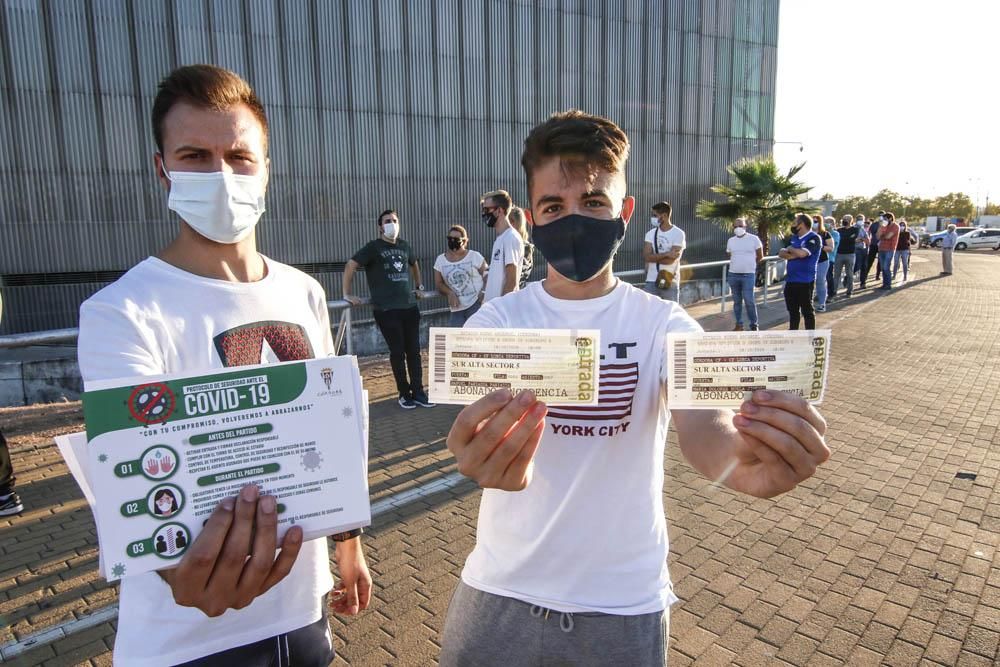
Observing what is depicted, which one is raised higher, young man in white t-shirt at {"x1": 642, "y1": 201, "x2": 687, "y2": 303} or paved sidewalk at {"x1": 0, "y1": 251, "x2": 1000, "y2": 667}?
young man in white t-shirt at {"x1": 642, "y1": 201, "x2": 687, "y2": 303}

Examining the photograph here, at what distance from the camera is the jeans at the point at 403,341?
7035 millimetres

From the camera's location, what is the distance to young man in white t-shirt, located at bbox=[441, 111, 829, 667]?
1.65 m

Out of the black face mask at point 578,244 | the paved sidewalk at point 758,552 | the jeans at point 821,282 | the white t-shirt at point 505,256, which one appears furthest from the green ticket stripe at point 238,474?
the jeans at point 821,282

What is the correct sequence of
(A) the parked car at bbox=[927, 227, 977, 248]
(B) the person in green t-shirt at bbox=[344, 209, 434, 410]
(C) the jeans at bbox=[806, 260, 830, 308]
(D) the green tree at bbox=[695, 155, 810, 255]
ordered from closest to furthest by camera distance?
(B) the person in green t-shirt at bbox=[344, 209, 434, 410]
(C) the jeans at bbox=[806, 260, 830, 308]
(D) the green tree at bbox=[695, 155, 810, 255]
(A) the parked car at bbox=[927, 227, 977, 248]

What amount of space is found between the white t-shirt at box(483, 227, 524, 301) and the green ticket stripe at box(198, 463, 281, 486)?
16.2 ft

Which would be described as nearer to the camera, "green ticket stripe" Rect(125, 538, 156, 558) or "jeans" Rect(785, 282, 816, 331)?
"green ticket stripe" Rect(125, 538, 156, 558)

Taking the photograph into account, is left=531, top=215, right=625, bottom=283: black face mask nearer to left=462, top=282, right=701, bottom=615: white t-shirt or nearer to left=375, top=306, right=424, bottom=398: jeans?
left=462, top=282, right=701, bottom=615: white t-shirt

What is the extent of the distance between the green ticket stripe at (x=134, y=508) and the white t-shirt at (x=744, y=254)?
33.8 ft

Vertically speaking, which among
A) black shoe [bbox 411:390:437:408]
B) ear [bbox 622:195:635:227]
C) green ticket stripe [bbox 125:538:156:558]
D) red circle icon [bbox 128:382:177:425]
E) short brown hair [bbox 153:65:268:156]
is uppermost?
short brown hair [bbox 153:65:268:156]

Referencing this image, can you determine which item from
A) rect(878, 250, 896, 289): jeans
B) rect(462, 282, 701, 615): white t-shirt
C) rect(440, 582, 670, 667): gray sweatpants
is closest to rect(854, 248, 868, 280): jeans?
rect(878, 250, 896, 289): jeans

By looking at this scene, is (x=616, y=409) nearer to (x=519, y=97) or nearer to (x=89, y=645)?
(x=89, y=645)

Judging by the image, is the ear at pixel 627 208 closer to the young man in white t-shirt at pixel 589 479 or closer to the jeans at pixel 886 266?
the young man in white t-shirt at pixel 589 479

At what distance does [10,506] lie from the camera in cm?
459

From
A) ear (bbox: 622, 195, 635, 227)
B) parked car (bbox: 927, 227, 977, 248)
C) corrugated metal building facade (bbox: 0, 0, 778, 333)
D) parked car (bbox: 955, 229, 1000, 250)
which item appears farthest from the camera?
parked car (bbox: 927, 227, 977, 248)
